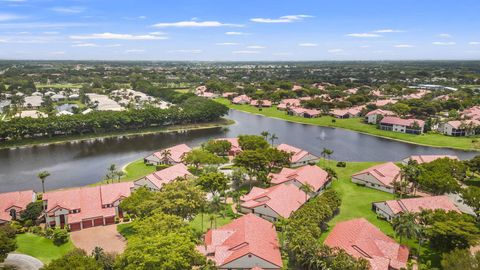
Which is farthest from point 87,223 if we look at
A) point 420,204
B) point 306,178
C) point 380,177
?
point 380,177

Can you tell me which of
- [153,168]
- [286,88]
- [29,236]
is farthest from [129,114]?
[286,88]

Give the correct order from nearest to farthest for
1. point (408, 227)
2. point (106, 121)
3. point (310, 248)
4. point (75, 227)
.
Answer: point (310, 248)
point (408, 227)
point (75, 227)
point (106, 121)

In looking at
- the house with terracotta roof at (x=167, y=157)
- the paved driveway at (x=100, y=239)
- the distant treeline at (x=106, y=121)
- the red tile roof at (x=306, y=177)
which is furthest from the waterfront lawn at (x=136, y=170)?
the distant treeline at (x=106, y=121)

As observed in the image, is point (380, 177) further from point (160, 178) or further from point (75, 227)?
point (75, 227)

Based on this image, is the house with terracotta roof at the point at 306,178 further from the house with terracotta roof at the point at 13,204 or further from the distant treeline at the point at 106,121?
the distant treeline at the point at 106,121

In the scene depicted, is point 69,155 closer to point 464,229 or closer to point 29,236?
point 29,236

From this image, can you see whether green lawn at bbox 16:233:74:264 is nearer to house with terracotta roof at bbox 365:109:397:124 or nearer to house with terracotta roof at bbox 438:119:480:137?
house with terracotta roof at bbox 438:119:480:137
